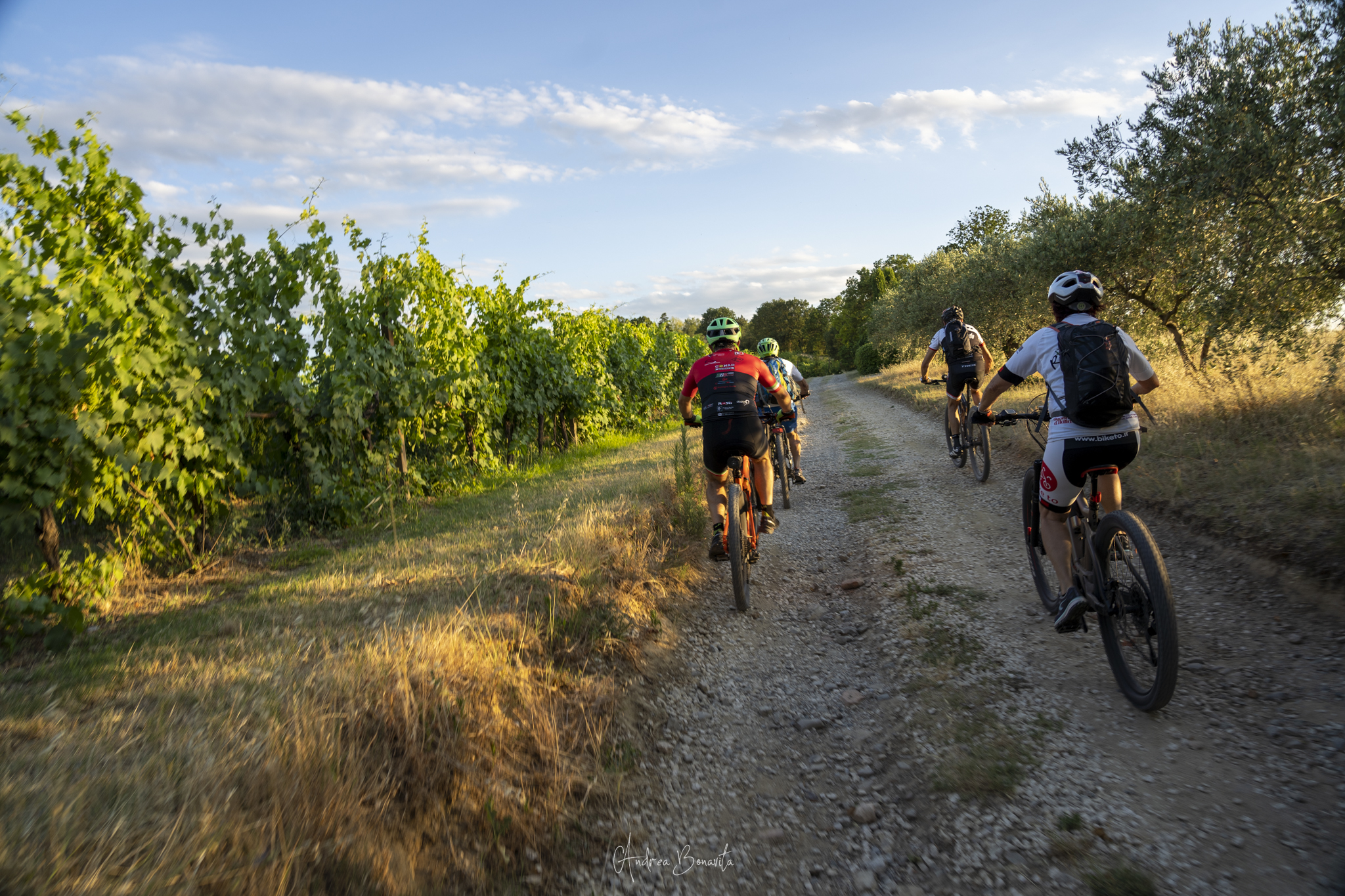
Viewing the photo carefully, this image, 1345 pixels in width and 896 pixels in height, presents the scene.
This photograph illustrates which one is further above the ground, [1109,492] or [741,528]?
[1109,492]

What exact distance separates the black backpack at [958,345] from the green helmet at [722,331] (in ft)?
14.6

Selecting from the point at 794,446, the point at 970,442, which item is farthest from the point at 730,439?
the point at 970,442

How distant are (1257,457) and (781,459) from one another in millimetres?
4711

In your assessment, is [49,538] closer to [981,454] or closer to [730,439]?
[730,439]

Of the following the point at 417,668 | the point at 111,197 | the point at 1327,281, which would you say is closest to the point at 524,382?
the point at 111,197

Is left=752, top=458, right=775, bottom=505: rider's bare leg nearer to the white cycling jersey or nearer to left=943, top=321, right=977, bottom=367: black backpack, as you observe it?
the white cycling jersey

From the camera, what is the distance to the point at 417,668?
3.23 metres

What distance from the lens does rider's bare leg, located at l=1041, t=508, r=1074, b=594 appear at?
410 cm

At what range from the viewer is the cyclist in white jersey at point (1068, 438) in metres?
3.80

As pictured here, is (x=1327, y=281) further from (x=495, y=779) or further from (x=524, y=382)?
(x=524, y=382)

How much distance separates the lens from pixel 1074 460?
152 inches

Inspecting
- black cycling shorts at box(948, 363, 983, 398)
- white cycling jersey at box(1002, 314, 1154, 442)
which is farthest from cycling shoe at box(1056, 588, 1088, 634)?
black cycling shorts at box(948, 363, 983, 398)

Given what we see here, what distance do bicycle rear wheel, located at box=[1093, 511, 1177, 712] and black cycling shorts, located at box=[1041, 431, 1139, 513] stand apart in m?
0.35

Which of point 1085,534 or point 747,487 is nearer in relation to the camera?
point 1085,534
